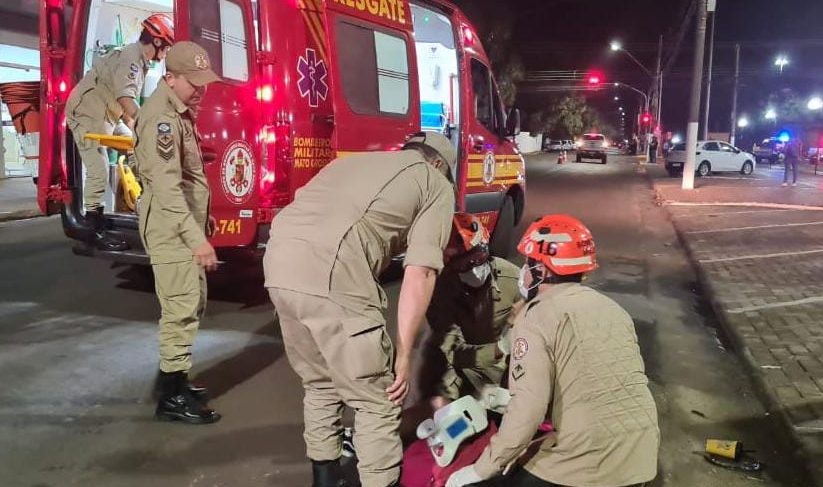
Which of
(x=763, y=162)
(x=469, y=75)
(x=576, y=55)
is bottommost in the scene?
(x=763, y=162)

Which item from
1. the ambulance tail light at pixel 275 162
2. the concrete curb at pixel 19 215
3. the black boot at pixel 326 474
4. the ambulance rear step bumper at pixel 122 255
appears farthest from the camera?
the concrete curb at pixel 19 215

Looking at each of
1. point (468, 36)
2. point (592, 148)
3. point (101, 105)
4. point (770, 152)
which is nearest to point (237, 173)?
point (101, 105)

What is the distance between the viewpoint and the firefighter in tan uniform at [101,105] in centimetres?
575

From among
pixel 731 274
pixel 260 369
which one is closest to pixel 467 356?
pixel 260 369

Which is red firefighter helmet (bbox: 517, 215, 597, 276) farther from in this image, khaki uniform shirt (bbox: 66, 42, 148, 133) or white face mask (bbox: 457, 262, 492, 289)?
khaki uniform shirt (bbox: 66, 42, 148, 133)

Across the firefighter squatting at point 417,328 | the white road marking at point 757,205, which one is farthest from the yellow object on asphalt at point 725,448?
the white road marking at point 757,205

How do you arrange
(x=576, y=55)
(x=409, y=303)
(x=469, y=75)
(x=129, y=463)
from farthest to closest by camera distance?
(x=576, y=55) → (x=469, y=75) → (x=129, y=463) → (x=409, y=303)

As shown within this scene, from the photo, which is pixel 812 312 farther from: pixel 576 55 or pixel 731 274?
pixel 576 55

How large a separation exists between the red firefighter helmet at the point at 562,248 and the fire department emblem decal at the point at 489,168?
5209 mm

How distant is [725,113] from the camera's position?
220 ft

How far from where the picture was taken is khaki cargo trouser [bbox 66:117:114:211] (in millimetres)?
5801

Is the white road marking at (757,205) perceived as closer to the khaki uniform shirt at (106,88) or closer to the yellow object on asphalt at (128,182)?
the yellow object on asphalt at (128,182)

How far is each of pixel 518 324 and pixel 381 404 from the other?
0.61m

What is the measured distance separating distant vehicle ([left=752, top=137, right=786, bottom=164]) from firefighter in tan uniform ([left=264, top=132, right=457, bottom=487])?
136ft
